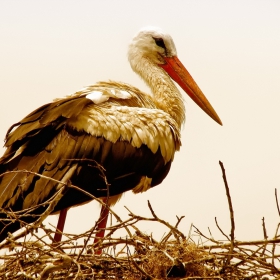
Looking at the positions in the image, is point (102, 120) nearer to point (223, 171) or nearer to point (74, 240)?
point (74, 240)

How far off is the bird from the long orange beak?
101 centimetres

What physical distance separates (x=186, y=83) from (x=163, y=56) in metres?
0.39

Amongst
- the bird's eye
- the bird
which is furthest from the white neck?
the bird

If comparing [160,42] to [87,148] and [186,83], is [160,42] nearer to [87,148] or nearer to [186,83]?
[186,83]

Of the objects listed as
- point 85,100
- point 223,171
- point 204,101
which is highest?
point 204,101

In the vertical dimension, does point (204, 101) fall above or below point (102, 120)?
above

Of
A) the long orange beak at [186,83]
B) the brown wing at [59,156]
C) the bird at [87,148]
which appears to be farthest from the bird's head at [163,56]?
the brown wing at [59,156]

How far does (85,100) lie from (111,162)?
1.90ft

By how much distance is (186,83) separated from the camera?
8805 mm

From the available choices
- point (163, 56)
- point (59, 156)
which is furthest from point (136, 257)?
point (163, 56)

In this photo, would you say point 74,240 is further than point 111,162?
No

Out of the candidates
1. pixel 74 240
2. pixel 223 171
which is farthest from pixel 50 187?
pixel 223 171

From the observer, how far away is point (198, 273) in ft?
17.6

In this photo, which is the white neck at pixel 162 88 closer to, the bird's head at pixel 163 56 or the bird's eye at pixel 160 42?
the bird's head at pixel 163 56
